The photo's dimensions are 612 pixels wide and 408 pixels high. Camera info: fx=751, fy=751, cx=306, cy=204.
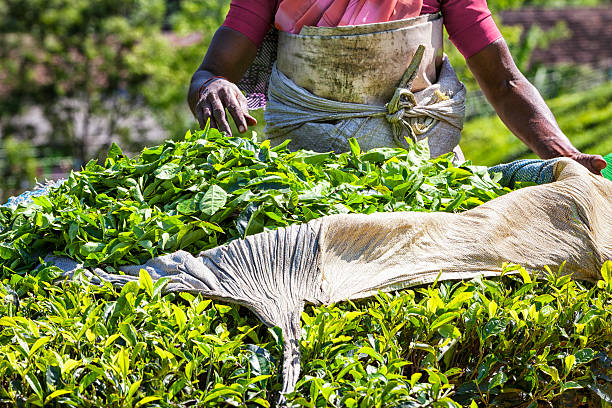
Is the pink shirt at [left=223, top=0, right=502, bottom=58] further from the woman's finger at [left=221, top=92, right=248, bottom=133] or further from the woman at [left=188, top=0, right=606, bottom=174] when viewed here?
the woman's finger at [left=221, top=92, right=248, bottom=133]

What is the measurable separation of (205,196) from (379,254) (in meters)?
0.46

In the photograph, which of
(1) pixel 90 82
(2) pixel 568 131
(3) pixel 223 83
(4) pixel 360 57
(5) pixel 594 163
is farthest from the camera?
(1) pixel 90 82

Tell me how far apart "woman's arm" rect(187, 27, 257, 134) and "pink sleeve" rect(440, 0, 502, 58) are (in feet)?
2.58

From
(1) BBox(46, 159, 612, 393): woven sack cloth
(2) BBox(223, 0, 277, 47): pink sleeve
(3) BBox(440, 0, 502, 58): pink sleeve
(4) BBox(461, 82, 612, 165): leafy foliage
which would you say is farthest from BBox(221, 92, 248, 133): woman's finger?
(4) BBox(461, 82, 612, 165): leafy foliage

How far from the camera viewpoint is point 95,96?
515 inches

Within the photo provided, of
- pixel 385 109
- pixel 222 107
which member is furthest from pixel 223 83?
pixel 385 109

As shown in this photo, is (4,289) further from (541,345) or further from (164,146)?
(541,345)

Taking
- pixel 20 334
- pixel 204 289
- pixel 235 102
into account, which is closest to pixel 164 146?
pixel 235 102

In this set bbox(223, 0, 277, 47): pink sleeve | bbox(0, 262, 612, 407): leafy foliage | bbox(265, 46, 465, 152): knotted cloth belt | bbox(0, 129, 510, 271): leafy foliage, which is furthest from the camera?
bbox(223, 0, 277, 47): pink sleeve

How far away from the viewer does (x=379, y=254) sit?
72.2 inches

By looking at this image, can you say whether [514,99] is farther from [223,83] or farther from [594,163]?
[223,83]

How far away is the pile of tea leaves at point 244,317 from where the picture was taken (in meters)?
1.47

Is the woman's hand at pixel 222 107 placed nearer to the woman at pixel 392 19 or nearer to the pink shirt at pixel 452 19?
the woman at pixel 392 19

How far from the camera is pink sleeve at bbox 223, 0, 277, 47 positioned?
9.61 feet
